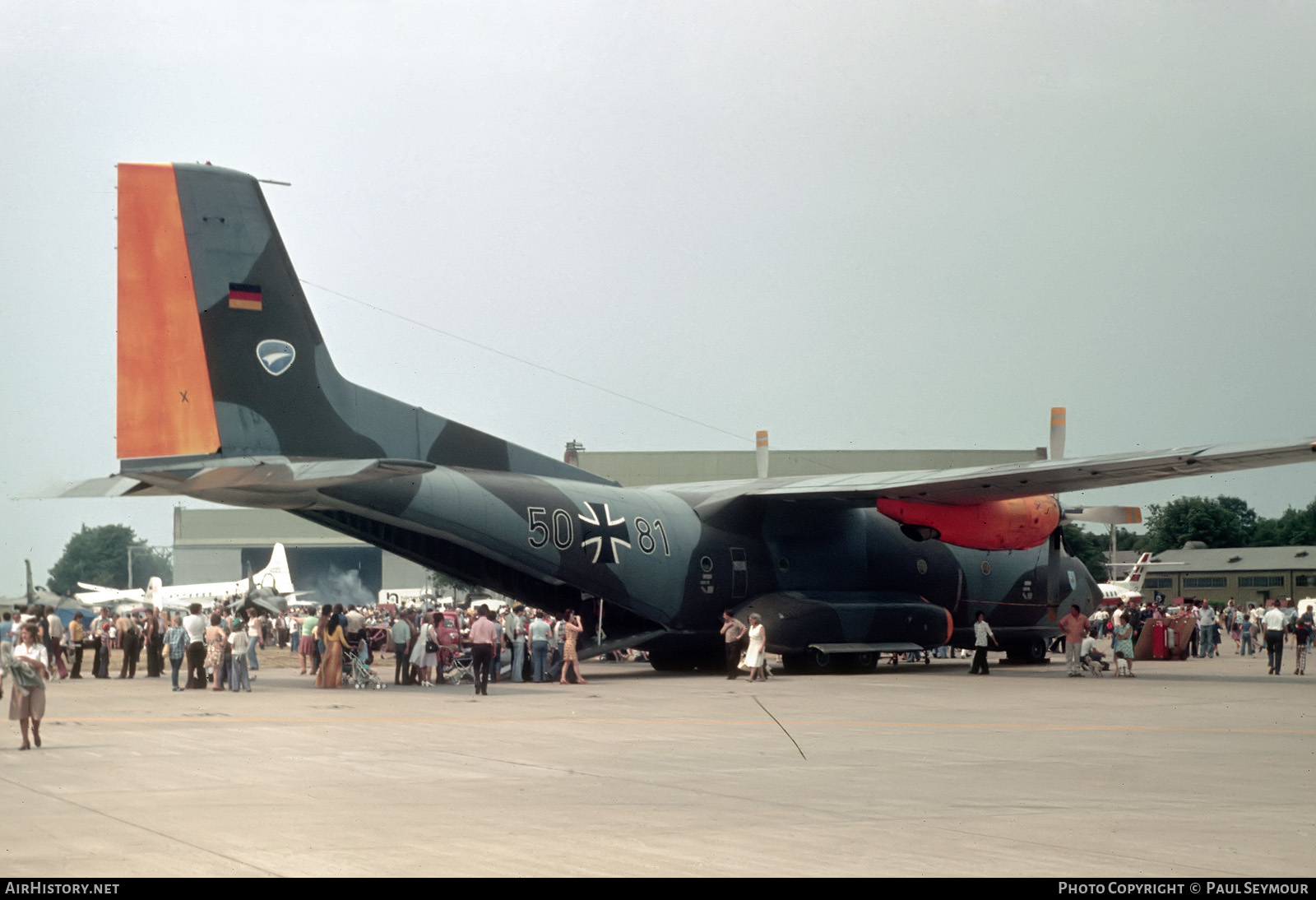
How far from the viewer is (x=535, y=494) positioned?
77.0 feet

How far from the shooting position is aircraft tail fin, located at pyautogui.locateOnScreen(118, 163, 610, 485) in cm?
1998

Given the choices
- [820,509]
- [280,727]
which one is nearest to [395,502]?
[280,727]

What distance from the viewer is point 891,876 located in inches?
278

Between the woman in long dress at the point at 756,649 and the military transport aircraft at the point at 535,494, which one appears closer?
the military transport aircraft at the point at 535,494

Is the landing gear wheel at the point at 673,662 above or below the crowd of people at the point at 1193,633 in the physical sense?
below

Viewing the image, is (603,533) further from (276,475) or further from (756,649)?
(276,475)

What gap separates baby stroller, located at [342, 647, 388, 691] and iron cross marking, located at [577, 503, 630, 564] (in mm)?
4311

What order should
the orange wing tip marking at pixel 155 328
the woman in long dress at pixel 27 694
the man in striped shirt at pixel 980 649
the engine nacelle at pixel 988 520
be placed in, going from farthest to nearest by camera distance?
the man in striped shirt at pixel 980 649 → the engine nacelle at pixel 988 520 → the orange wing tip marking at pixel 155 328 → the woman in long dress at pixel 27 694

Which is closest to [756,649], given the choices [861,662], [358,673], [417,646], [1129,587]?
[861,662]

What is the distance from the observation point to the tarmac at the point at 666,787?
7.66 m

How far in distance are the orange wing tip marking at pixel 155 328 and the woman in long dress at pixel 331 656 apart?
452 centimetres

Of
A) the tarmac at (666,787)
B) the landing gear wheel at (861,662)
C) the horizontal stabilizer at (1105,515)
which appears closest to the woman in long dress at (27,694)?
the tarmac at (666,787)

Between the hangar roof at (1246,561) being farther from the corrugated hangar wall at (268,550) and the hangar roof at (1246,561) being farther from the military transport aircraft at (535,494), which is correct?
the military transport aircraft at (535,494)

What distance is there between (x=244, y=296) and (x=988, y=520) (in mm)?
14560
